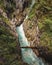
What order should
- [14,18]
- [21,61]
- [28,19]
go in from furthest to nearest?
[14,18]
[28,19]
[21,61]

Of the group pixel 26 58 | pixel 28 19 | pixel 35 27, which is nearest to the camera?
pixel 26 58

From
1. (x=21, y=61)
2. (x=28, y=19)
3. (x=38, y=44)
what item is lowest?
(x=21, y=61)

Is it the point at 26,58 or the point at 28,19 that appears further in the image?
the point at 28,19

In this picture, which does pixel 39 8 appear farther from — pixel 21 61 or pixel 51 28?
pixel 21 61

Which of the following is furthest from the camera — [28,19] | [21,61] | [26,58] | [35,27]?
[28,19]

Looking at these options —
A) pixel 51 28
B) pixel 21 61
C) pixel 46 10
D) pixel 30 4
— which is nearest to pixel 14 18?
pixel 30 4

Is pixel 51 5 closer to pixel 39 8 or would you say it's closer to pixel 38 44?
pixel 39 8

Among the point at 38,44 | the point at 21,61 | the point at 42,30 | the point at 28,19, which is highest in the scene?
the point at 28,19

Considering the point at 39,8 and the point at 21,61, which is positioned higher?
the point at 39,8

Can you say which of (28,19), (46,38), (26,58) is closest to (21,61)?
(26,58)
